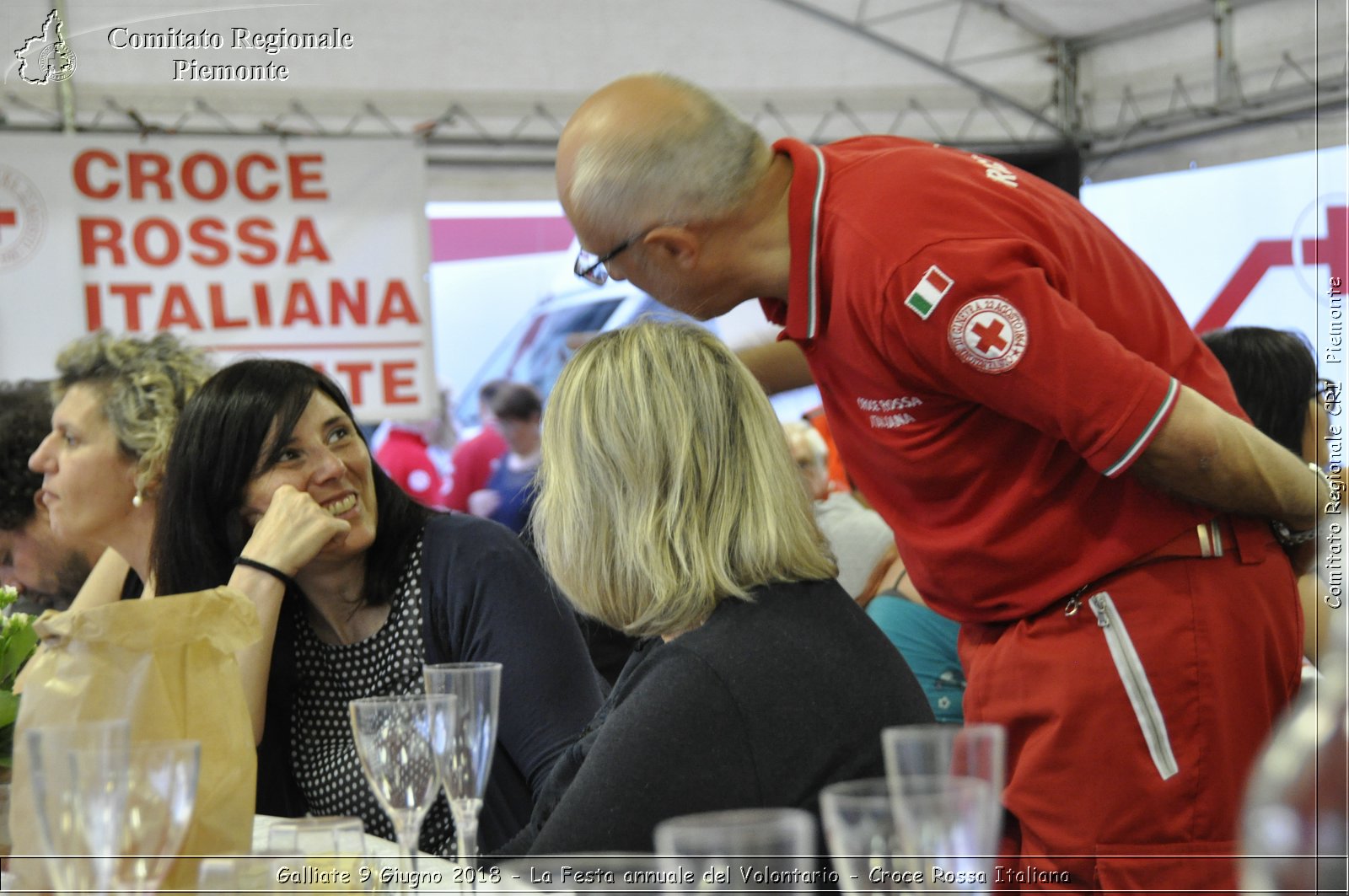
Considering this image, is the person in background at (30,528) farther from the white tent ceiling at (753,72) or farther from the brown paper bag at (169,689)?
the white tent ceiling at (753,72)

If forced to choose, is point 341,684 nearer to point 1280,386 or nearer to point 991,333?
point 991,333

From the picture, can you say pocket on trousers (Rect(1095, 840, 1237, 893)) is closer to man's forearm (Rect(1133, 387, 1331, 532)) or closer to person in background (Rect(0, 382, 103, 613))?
man's forearm (Rect(1133, 387, 1331, 532))

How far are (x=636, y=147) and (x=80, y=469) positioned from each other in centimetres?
151

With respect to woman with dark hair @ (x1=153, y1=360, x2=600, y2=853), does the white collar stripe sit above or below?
above

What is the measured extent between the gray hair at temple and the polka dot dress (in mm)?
759

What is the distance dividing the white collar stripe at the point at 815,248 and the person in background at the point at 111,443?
4.85ft

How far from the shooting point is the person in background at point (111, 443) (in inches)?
98.0

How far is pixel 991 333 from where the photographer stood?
1.32m

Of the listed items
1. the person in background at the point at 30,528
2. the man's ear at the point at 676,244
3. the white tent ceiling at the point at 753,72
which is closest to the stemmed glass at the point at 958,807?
the man's ear at the point at 676,244

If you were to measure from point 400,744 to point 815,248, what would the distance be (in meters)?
0.73

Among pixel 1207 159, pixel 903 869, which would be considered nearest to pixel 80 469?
pixel 903 869

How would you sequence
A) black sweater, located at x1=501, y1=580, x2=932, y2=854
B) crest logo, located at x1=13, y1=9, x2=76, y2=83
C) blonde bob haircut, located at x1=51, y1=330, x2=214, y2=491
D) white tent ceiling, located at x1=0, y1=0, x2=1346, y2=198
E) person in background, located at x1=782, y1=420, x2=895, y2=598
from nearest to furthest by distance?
black sweater, located at x1=501, y1=580, x2=932, y2=854
blonde bob haircut, located at x1=51, y1=330, x2=214, y2=491
person in background, located at x1=782, y1=420, x2=895, y2=598
crest logo, located at x1=13, y1=9, x2=76, y2=83
white tent ceiling, located at x1=0, y1=0, x2=1346, y2=198

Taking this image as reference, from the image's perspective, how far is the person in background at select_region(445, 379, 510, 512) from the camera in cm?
628

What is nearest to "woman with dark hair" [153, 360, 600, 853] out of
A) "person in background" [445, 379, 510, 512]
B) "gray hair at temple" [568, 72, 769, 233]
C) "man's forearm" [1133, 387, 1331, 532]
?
"gray hair at temple" [568, 72, 769, 233]
